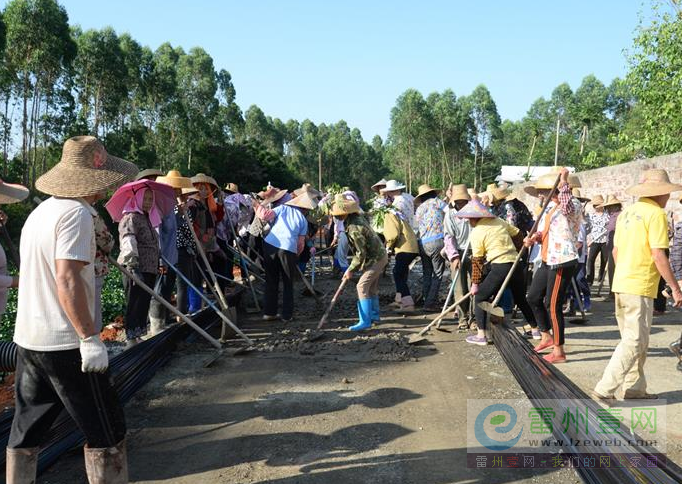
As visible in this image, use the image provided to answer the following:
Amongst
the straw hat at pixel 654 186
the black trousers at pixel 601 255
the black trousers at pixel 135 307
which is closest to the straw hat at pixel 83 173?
the black trousers at pixel 135 307

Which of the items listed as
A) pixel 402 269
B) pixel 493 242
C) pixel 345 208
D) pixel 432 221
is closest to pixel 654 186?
pixel 493 242

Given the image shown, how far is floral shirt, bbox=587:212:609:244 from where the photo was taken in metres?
9.41

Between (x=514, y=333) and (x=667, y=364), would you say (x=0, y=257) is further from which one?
(x=667, y=364)

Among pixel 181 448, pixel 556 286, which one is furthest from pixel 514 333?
pixel 181 448

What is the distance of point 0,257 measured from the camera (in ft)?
11.7

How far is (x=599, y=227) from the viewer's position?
953 cm

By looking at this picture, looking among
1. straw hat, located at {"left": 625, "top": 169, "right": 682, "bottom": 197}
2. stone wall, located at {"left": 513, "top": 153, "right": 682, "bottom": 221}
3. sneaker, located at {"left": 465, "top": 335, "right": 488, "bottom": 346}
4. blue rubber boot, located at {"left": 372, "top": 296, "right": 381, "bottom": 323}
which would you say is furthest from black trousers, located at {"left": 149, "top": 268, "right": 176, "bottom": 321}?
stone wall, located at {"left": 513, "top": 153, "right": 682, "bottom": 221}

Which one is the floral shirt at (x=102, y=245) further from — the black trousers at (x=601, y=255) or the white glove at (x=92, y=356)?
the black trousers at (x=601, y=255)

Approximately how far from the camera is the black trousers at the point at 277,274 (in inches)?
281

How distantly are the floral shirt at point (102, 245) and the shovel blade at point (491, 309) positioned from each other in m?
3.79

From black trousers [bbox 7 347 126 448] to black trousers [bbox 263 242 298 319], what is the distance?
14.8 feet

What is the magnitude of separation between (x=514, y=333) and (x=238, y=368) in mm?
2790

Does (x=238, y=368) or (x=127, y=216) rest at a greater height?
(x=127, y=216)

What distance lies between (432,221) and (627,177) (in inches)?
238
